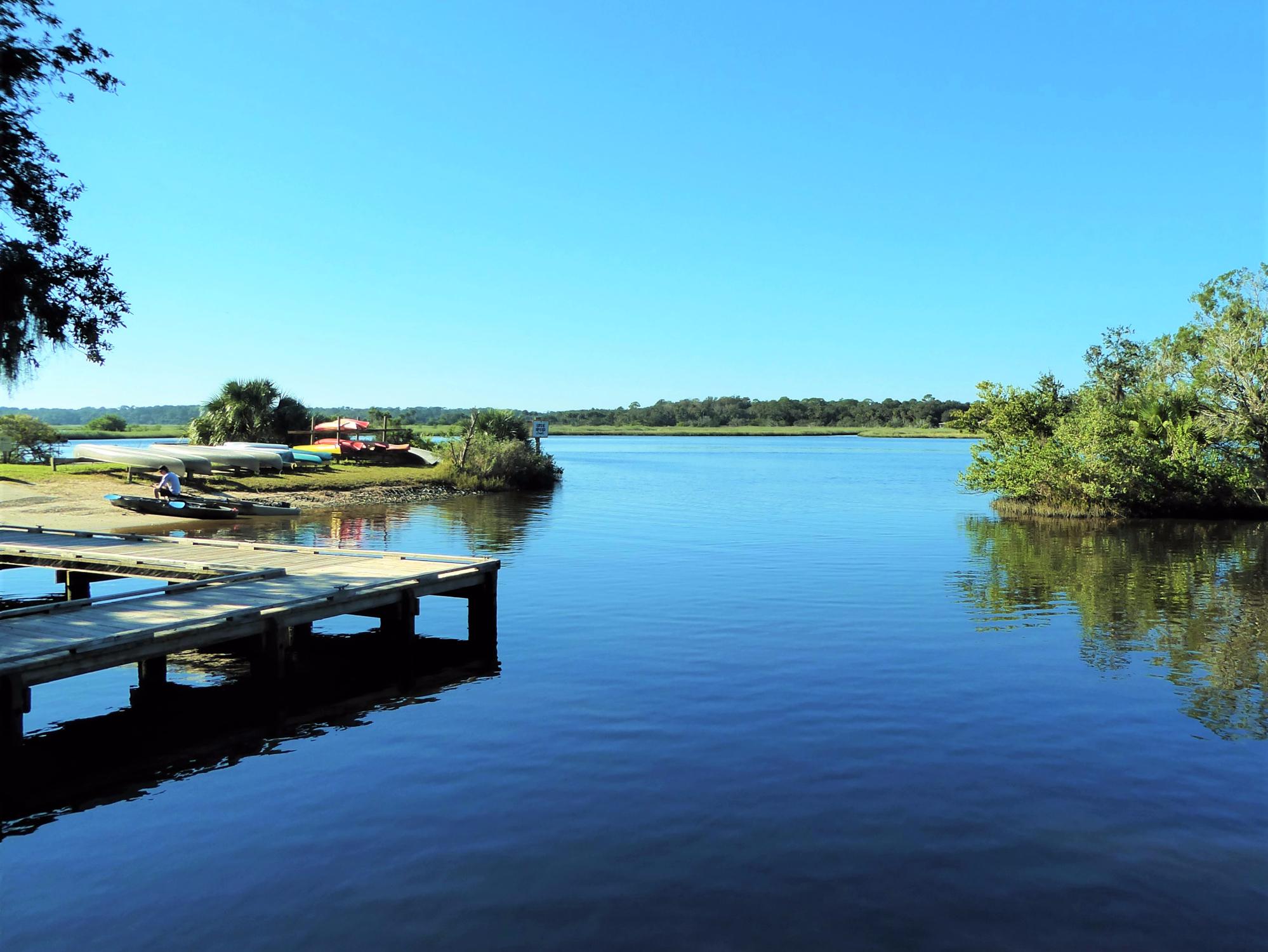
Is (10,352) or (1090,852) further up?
(10,352)

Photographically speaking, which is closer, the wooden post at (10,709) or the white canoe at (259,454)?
the wooden post at (10,709)

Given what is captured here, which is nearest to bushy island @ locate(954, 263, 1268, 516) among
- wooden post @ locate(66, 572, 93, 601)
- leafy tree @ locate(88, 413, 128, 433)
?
wooden post @ locate(66, 572, 93, 601)

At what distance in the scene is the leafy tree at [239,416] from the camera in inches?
2200

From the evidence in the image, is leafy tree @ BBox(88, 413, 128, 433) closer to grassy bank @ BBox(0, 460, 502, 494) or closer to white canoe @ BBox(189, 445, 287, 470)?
grassy bank @ BBox(0, 460, 502, 494)

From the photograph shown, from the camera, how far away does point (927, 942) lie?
726 centimetres

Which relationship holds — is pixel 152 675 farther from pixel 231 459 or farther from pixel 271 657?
pixel 231 459

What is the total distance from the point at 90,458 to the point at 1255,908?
47.7 m

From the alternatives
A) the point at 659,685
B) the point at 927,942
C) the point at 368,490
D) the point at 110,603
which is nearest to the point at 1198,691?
the point at 659,685

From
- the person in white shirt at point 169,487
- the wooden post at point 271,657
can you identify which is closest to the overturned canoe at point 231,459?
the person in white shirt at point 169,487

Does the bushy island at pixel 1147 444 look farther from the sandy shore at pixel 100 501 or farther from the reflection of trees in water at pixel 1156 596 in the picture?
the sandy shore at pixel 100 501

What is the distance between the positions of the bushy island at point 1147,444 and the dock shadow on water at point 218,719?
33.0m

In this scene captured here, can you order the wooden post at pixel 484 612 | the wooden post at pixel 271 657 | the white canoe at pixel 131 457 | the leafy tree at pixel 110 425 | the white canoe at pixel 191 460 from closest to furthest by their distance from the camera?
the wooden post at pixel 271 657 → the wooden post at pixel 484 612 → the white canoe at pixel 131 457 → the white canoe at pixel 191 460 → the leafy tree at pixel 110 425

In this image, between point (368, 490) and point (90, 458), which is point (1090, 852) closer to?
point (368, 490)

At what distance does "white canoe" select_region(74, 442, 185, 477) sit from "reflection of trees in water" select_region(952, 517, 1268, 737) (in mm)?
31949
